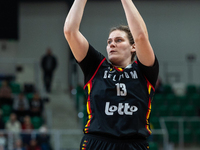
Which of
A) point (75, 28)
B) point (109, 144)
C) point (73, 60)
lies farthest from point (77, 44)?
point (73, 60)

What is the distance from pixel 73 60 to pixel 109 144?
13.8 meters

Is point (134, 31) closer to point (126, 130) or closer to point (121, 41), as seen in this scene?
point (121, 41)

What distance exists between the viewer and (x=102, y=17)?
18547 mm

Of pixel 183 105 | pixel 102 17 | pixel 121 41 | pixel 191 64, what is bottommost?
pixel 183 105

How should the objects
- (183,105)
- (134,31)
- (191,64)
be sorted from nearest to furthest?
1. (134,31)
2. (183,105)
3. (191,64)

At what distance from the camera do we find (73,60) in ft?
53.9

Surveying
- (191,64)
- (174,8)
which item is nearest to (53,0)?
(174,8)

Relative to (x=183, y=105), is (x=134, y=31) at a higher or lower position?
higher

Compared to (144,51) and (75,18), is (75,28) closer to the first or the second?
(75,18)

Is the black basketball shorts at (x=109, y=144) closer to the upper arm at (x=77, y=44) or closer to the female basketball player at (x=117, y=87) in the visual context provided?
the female basketball player at (x=117, y=87)

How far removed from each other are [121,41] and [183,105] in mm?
11843

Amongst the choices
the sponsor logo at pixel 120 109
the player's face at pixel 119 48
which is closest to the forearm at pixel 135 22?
the player's face at pixel 119 48

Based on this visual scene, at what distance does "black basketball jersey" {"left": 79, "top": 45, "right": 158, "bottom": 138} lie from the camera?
2.74m

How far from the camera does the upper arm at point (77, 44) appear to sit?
8.96ft
